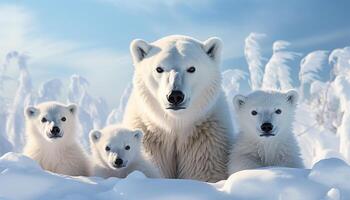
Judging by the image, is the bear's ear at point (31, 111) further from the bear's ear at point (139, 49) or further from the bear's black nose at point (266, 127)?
the bear's black nose at point (266, 127)

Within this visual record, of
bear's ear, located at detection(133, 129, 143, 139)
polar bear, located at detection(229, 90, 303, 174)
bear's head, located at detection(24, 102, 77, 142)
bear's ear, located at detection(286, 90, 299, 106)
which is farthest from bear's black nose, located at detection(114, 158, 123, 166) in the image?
bear's ear, located at detection(286, 90, 299, 106)

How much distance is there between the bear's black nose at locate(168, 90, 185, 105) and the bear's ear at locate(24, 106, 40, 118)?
6.93ft

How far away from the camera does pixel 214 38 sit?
18.9 feet

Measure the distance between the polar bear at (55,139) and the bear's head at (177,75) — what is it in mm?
1019

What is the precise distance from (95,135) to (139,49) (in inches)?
42.8

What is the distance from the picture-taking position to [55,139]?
5949 millimetres

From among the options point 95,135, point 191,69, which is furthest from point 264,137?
point 95,135

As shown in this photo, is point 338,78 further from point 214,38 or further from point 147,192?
point 147,192

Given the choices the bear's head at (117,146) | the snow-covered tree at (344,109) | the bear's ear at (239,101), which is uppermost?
the snow-covered tree at (344,109)

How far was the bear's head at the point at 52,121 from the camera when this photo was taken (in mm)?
5975

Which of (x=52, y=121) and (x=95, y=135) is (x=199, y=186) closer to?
(x=95, y=135)

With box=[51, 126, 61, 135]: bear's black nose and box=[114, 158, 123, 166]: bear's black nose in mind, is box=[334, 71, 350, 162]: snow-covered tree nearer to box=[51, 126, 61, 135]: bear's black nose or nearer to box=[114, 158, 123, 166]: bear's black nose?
box=[51, 126, 61, 135]: bear's black nose

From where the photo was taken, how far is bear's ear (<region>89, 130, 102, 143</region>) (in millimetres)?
5887

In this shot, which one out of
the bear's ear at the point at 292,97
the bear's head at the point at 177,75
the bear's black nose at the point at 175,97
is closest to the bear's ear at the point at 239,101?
the bear's head at the point at 177,75
